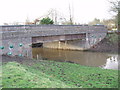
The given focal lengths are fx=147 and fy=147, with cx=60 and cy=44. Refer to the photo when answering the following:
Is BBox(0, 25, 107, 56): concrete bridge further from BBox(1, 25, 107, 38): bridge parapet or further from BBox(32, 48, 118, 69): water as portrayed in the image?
BBox(32, 48, 118, 69): water

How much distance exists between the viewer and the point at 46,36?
59.3 feet

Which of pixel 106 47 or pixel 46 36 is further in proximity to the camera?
pixel 106 47

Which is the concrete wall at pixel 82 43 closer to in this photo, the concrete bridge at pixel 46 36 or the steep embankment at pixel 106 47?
the concrete bridge at pixel 46 36

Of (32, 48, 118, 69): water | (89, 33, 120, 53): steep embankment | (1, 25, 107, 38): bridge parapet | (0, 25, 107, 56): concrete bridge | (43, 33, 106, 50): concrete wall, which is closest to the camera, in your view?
(0, 25, 107, 56): concrete bridge

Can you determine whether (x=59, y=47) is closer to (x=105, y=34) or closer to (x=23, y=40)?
(x=105, y=34)

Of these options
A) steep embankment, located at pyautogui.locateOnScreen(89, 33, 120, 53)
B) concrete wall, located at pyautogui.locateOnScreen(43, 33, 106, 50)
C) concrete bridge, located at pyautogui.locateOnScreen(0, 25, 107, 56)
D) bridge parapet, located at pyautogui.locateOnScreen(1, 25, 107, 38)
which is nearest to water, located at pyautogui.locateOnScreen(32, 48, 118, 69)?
concrete bridge, located at pyautogui.locateOnScreen(0, 25, 107, 56)

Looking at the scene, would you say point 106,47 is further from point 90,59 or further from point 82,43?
point 90,59

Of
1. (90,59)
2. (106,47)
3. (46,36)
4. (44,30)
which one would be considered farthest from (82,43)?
(44,30)

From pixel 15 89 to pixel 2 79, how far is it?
1.28 metres

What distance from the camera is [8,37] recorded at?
43.6 feet

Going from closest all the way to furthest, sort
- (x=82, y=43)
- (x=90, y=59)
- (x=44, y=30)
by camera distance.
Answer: (x=44, y=30)
(x=90, y=59)
(x=82, y=43)

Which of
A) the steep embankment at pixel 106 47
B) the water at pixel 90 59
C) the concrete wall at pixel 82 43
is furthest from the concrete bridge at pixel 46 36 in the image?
the water at pixel 90 59

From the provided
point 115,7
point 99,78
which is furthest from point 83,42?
point 99,78

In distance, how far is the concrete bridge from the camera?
13.3 metres
